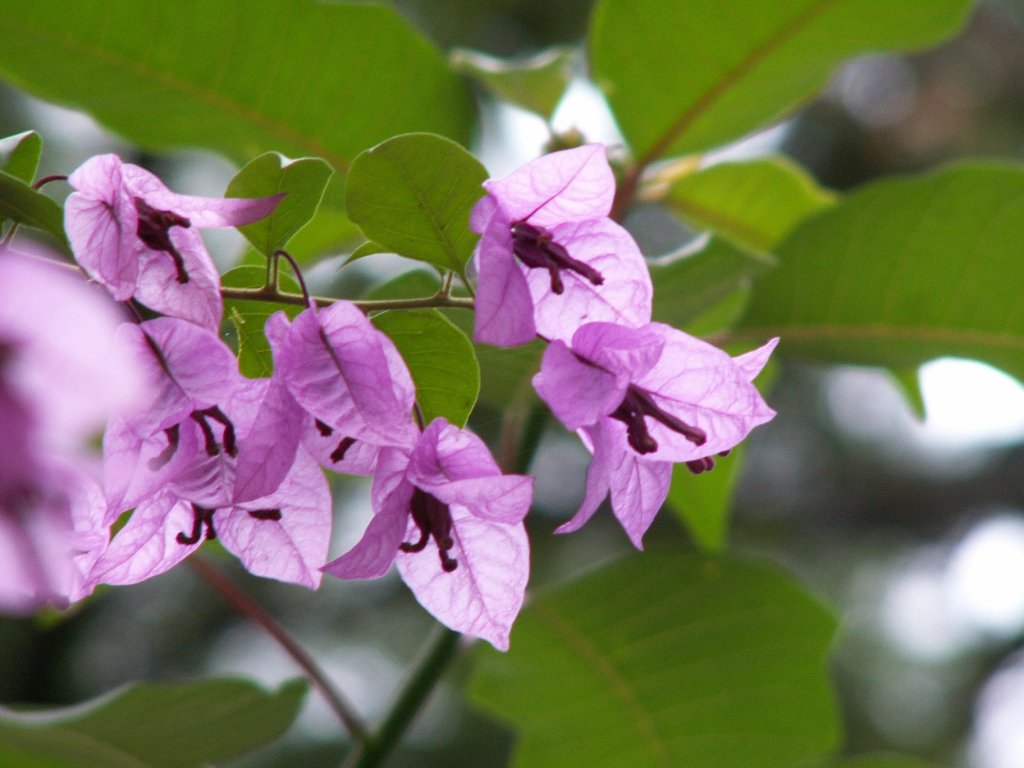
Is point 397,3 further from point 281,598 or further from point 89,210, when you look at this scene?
point 89,210

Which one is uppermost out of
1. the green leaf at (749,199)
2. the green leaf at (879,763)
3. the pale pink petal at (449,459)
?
the pale pink petal at (449,459)

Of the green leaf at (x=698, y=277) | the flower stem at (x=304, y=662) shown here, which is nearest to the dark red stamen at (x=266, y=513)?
the green leaf at (x=698, y=277)

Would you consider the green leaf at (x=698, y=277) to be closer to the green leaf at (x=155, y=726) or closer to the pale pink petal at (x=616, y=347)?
the pale pink petal at (x=616, y=347)

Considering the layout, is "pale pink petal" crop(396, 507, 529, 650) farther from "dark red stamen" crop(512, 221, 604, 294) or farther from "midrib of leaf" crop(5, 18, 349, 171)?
"midrib of leaf" crop(5, 18, 349, 171)

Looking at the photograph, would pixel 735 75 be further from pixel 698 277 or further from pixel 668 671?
pixel 668 671

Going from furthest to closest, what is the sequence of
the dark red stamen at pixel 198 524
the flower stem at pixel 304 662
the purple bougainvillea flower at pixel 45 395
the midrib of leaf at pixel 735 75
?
the midrib of leaf at pixel 735 75 → the flower stem at pixel 304 662 → the dark red stamen at pixel 198 524 → the purple bougainvillea flower at pixel 45 395

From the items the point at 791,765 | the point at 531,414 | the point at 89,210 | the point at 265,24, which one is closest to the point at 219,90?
the point at 265,24

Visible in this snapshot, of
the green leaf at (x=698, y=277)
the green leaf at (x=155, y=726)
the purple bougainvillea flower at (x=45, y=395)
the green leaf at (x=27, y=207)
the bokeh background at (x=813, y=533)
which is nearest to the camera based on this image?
the purple bougainvillea flower at (x=45, y=395)
